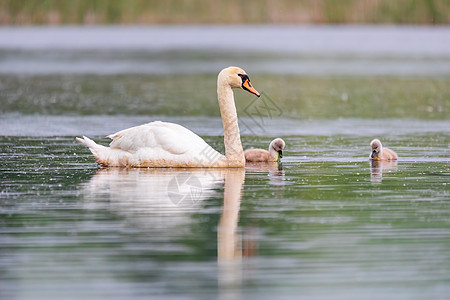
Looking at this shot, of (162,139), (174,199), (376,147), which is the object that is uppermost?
(162,139)

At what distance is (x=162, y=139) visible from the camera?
15.1 metres

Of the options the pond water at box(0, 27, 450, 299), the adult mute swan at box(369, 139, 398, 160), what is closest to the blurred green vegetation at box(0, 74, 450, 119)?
the pond water at box(0, 27, 450, 299)

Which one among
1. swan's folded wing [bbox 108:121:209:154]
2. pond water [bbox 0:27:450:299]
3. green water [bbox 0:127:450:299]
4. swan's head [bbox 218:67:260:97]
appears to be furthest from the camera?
swan's head [bbox 218:67:260:97]

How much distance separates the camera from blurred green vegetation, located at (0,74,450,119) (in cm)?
2634

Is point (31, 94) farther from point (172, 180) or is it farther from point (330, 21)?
point (330, 21)

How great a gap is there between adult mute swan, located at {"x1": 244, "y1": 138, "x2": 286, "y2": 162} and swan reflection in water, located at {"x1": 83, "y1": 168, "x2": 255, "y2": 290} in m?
1.06

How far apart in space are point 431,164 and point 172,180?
13.6ft

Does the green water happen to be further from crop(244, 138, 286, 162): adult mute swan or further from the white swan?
crop(244, 138, 286, 162): adult mute swan

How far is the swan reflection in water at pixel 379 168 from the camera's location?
47.2 feet

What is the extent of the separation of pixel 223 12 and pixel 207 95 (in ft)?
375

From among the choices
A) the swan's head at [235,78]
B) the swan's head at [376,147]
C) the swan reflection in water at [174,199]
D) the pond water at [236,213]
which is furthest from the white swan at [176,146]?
the swan's head at [376,147]

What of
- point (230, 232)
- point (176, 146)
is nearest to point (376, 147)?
point (176, 146)

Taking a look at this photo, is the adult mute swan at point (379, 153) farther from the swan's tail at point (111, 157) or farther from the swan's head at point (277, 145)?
the swan's tail at point (111, 157)

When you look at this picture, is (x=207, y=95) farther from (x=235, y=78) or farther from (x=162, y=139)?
(x=162, y=139)
